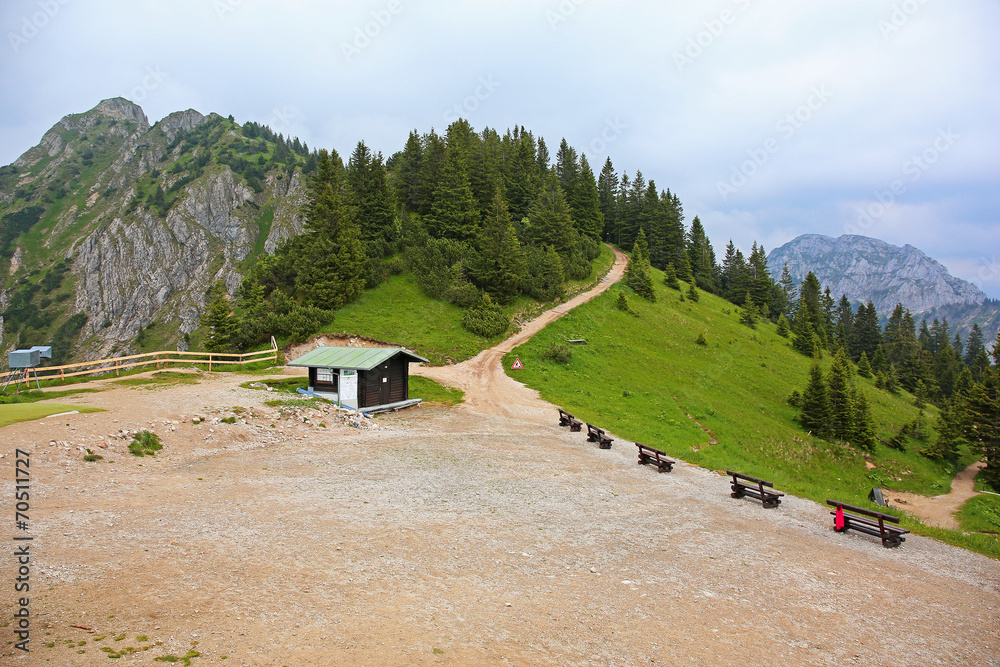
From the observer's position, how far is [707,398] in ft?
124

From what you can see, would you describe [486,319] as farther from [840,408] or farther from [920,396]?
[920,396]

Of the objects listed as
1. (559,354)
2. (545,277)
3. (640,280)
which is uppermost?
(640,280)

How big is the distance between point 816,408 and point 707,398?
9536 millimetres

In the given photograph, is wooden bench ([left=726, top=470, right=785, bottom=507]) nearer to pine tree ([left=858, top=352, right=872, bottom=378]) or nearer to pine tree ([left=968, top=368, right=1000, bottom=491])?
pine tree ([left=968, top=368, right=1000, bottom=491])

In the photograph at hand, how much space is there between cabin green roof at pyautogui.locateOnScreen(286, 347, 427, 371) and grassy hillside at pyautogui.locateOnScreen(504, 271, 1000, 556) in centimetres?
1211

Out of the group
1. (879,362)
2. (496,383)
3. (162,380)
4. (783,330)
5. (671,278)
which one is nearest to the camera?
(162,380)

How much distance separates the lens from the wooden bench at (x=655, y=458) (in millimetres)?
18547

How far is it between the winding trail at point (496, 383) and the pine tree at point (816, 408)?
79.3 ft

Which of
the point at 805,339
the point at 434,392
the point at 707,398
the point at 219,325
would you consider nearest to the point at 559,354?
the point at 434,392

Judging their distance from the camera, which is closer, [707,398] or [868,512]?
[868,512]

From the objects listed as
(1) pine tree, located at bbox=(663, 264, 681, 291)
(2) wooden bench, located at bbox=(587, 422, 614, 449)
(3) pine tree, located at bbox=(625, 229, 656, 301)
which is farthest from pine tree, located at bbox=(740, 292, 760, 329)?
(2) wooden bench, located at bbox=(587, 422, 614, 449)

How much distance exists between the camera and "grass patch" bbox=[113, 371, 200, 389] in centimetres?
2703

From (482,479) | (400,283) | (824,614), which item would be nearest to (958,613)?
(824,614)

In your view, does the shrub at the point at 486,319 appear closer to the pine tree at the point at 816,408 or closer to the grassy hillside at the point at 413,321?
the grassy hillside at the point at 413,321
